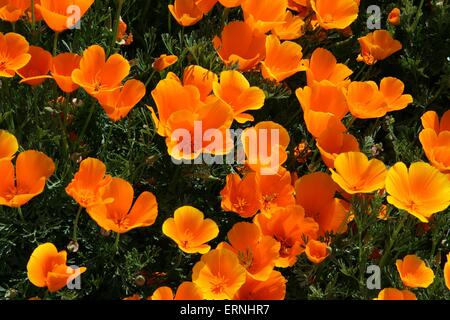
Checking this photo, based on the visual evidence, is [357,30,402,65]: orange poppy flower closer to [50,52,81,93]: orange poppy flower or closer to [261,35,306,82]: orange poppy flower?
[261,35,306,82]: orange poppy flower

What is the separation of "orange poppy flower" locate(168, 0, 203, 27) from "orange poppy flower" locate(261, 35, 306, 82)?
21 centimetres

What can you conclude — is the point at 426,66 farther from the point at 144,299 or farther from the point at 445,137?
the point at 144,299

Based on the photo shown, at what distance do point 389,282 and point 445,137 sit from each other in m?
0.39

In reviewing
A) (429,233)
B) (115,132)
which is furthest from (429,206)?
(115,132)

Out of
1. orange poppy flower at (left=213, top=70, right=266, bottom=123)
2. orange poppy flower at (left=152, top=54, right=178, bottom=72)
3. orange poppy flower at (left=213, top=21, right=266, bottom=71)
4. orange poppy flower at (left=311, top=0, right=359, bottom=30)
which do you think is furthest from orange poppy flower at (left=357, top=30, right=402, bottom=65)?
orange poppy flower at (left=152, top=54, right=178, bottom=72)

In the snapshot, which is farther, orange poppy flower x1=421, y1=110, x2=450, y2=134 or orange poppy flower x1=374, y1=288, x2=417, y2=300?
orange poppy flower x1=421, y1=110, x2=450, y2=134

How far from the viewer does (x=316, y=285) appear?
5.75ft

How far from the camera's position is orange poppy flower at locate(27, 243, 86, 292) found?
1.47 m

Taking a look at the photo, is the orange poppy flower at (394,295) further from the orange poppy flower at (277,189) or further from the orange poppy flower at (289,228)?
the orange poppy flower at (277,189)

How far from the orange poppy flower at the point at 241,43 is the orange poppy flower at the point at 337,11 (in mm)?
213

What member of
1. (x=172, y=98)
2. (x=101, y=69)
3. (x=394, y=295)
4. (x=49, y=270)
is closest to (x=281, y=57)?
(x=172, y=98)

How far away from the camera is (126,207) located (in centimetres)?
166

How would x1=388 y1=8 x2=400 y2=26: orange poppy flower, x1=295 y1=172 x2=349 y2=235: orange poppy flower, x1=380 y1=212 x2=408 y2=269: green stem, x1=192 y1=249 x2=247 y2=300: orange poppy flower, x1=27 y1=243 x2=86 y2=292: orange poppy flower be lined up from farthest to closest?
1. x1=388 y1=8 x2=400 y2=26: orange poppy flower
2. x1=295 y1=172 x2=349 y2=235: orange poppy flower
3. x1=380 y1=212 x2=408 y2=269: green stem
4. x1=192 y1=249 x2=247 y2=300: orange poppy flower
5. x1=27 y1=243 x2=86 y2=292: orange poppy flower

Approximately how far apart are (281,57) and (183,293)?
0.74 meters
